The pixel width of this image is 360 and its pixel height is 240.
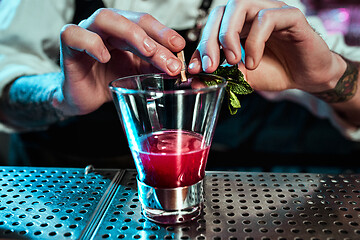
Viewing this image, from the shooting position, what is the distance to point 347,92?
4.12 ft

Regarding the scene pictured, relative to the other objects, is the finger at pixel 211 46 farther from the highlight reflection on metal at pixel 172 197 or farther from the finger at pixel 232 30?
the highlight reflection on metal at pixel 172 197

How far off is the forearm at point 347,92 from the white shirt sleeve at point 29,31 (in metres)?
1.08

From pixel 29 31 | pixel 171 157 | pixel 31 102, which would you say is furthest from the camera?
pixel 29 31

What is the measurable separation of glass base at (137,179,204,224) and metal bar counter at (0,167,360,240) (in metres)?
0.02

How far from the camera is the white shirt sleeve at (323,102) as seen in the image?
1.52 metres

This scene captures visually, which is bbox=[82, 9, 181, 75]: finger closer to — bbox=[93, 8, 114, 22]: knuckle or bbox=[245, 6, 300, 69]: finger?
bbox=[93, 8, 114, 22]: knuckle

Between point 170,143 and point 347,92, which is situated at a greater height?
point 170,143

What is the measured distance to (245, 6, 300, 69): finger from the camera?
81 centimetres

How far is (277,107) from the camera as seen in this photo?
5.75 feet

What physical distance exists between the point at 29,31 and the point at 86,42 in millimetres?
925

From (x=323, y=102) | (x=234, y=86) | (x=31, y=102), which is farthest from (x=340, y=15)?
(x=31, y=102)

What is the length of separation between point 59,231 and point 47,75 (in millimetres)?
954

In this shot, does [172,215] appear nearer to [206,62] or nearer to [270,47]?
[206,62]

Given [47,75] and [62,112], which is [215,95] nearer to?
[62,112]
